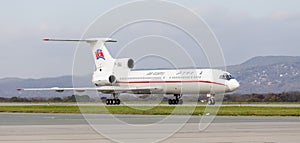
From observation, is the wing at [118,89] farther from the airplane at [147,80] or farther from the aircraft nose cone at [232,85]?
the aircraft nose cone at [232,85]

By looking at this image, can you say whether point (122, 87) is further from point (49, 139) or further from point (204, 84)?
point (49, 139)

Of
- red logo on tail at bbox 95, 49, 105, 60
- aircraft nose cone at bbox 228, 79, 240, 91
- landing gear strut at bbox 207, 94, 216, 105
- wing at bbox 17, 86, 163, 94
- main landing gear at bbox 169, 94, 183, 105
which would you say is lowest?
landing gear strut at bbox 207, 94, 216, 105

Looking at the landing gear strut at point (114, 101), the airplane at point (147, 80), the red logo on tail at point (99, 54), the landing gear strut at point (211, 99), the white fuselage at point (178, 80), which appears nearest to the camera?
the landing gear strut at point (211, 99)

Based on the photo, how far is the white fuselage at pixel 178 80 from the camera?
60.9 m

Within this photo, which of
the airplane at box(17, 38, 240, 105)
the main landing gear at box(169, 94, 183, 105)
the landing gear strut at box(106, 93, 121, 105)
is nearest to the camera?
the airplane at box(17, 38, 240, 105)

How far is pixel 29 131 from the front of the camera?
22.5 meters

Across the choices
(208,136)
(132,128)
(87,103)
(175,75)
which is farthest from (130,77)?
(208,136)

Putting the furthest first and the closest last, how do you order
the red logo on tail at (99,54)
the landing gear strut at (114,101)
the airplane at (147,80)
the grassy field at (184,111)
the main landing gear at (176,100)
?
the red logo on tail at (99,54), the landing gear strut at (114,101), the main landing gear at (176,100), the airplane at (147,80), the grassy field at (184,111)

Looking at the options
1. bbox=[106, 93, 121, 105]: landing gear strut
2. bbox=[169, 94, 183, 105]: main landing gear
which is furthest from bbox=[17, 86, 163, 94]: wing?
bbox=[169, 94, 183, 105]: main landing gear

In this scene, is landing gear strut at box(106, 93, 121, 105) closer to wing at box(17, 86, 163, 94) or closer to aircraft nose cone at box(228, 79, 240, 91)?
wing at box(17, 86, 163, 94)

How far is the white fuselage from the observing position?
60.9 metres

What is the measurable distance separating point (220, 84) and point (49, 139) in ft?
141

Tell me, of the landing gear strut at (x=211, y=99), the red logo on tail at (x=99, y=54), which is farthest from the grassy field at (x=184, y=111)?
the red logo on tail at (x=99, y=54)

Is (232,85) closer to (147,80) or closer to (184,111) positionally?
(147,80)
